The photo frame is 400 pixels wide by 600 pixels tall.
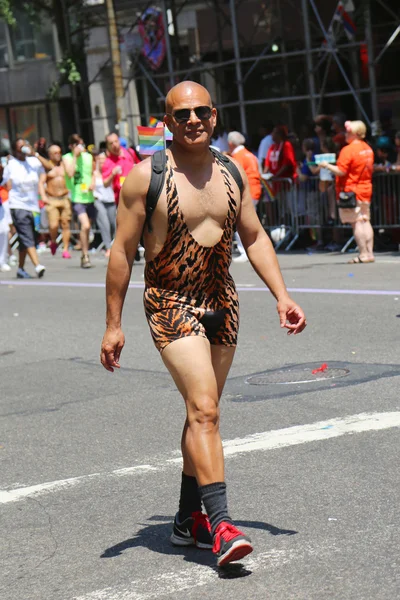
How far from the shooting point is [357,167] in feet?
53.7

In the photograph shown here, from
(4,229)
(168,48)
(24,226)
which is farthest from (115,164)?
(168,48)

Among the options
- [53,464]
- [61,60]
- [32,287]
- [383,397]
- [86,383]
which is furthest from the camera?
[61,60]

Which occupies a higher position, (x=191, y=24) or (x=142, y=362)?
(x=191, y=24)

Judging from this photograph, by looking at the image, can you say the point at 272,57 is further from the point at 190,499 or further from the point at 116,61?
the point at 190,499

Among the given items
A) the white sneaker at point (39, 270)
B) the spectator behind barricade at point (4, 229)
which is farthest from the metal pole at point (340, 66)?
the white sneaker at point (39, 270)

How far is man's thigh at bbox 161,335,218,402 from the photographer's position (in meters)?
4.70

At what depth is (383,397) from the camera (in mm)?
7504

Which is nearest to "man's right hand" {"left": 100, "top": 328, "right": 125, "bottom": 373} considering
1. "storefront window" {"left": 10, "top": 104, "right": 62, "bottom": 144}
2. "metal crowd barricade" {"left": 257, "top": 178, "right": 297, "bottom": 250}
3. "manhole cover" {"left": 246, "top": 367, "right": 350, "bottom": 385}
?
"manhole cover" {"left": 246, "top": 367, "right": 350, "bottom": 385}

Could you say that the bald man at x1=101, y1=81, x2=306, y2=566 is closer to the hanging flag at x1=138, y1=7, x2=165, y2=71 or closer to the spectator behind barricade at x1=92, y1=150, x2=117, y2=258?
the spectator behind barricade at x1=92, y1=150, x2=117, y2=258

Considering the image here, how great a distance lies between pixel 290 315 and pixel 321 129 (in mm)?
13981

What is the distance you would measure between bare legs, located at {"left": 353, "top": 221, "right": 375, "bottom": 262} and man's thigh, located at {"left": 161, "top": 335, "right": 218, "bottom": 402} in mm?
11630

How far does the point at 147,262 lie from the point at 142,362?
4.71 metres

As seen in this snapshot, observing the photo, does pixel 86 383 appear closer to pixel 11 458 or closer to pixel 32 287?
pixel 11 458

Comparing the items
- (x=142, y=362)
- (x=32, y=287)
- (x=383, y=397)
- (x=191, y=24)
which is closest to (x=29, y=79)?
(x=191, y=24)
